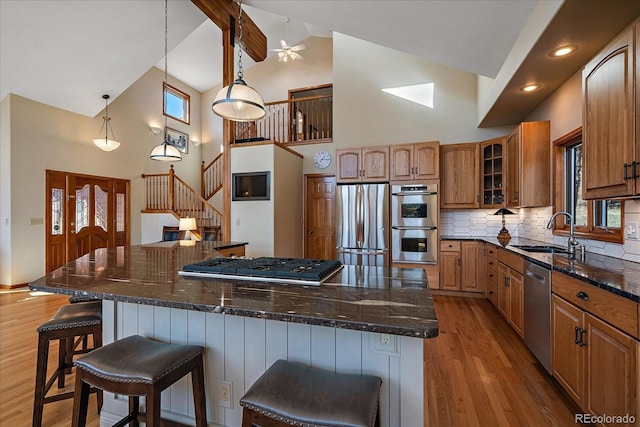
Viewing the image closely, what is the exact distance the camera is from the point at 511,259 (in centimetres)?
304

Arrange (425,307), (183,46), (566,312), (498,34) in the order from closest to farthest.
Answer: (425,307), (566,312), (498,34), (183,46)

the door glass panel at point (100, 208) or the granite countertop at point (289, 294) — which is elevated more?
the door glass panel at point (100, 208)

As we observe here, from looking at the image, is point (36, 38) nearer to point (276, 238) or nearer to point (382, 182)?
point (276, 238)

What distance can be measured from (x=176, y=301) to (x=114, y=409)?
1.20 metres

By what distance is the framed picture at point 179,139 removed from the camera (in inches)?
304

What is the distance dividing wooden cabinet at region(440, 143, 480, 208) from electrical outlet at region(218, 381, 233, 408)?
4.08 m

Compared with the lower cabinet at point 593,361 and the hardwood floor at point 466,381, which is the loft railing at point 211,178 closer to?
the hardwood floor at point 466,381

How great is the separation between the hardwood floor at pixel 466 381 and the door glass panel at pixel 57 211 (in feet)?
8.07

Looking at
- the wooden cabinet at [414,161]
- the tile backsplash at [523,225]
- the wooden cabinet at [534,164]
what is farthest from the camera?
the wooden cabinet at [414,161]

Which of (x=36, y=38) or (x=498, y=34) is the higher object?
(x=36, y=38)

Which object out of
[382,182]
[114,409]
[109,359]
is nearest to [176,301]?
[109,359]

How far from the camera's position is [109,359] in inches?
51.0

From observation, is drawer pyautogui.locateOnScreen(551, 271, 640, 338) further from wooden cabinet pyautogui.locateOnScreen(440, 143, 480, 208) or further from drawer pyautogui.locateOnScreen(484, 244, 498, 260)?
wooden cabinet pyautogui.locateOnScreen(440, 143, 480, 208)

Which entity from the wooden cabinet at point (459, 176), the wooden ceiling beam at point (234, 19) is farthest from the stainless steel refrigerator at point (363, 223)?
the wooden ceiling beam at point (234, 19)
